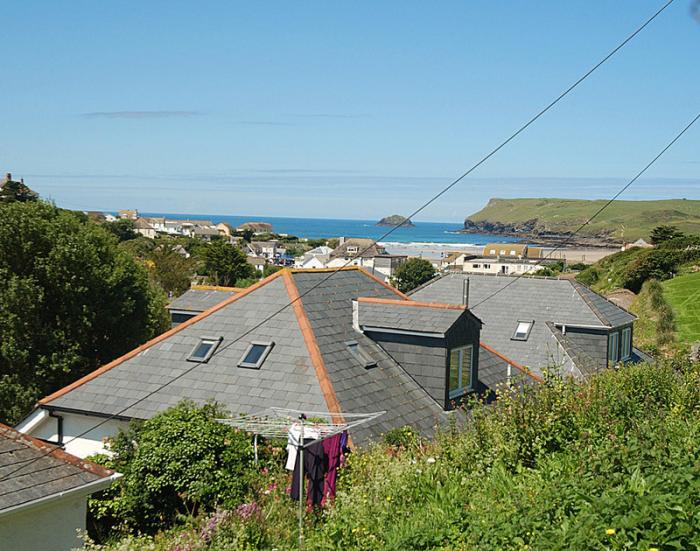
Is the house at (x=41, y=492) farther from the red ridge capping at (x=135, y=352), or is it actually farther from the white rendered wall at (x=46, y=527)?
the red ridge capping at (x=135, y=352)

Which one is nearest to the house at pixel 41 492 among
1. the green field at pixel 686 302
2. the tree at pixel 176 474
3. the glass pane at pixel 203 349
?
→ the tree at pixel 176 474

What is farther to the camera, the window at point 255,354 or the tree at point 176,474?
the window at point 255,354

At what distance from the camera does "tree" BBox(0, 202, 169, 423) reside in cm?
2508

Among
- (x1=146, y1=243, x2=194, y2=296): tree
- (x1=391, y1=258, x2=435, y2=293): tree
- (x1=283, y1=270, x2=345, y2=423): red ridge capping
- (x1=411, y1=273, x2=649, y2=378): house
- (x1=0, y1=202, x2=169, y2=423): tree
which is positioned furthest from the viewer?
(x1=391, y1=258, x2=435, y2=293): tree

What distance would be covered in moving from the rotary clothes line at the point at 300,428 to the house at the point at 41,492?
241 centimetres

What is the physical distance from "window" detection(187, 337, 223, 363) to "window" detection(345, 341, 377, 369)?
2817mm

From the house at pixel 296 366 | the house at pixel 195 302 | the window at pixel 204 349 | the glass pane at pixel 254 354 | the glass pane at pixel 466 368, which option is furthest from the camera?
the house at pixel 195 302

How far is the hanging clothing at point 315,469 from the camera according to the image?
9.49m

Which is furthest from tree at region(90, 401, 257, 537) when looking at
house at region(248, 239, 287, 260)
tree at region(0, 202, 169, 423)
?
house at region(248, 239, 287, 260)

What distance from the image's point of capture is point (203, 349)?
16.4m

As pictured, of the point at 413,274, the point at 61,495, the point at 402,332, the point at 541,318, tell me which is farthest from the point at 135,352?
the point at 413,274

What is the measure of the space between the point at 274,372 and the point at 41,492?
5.97 meters

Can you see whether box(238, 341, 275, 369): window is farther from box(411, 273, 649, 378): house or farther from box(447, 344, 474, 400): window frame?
box(411, 273, 649, 378): house

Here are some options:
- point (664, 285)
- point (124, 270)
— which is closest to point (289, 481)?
point (124, 270)
